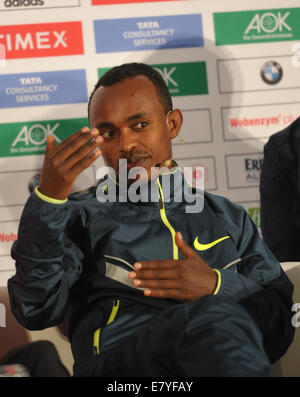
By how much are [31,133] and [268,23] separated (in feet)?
3.44

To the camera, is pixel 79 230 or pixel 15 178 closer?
pixel 79 230

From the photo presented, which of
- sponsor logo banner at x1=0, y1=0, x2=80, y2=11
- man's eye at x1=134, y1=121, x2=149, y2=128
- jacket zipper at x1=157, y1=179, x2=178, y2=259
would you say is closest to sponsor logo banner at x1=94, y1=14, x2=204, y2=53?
sponsor logo banner at x1=0, y1=0, x2=80, y2=11

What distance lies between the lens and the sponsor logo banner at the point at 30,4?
83.9 inches

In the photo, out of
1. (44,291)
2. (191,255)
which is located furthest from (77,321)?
(191,255)

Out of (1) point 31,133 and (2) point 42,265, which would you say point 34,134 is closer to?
(1) point 31,133

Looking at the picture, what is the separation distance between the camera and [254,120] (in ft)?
7.23

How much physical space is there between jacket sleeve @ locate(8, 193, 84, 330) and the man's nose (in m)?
0.21

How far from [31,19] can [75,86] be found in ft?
1.02

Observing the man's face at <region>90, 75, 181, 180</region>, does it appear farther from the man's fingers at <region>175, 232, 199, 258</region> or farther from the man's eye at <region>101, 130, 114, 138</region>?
the man's fingers at <region>175, 232, 199, 258</region>

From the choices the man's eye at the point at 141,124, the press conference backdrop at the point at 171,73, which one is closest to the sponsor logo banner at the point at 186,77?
the press conference backdrop at the point at 171,73

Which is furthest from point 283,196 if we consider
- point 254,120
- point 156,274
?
point 156,274

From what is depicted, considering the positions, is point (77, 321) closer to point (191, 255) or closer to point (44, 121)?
point (191, 255)

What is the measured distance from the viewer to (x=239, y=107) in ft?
7.22

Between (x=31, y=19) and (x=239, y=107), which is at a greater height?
(x=31, y=19)
